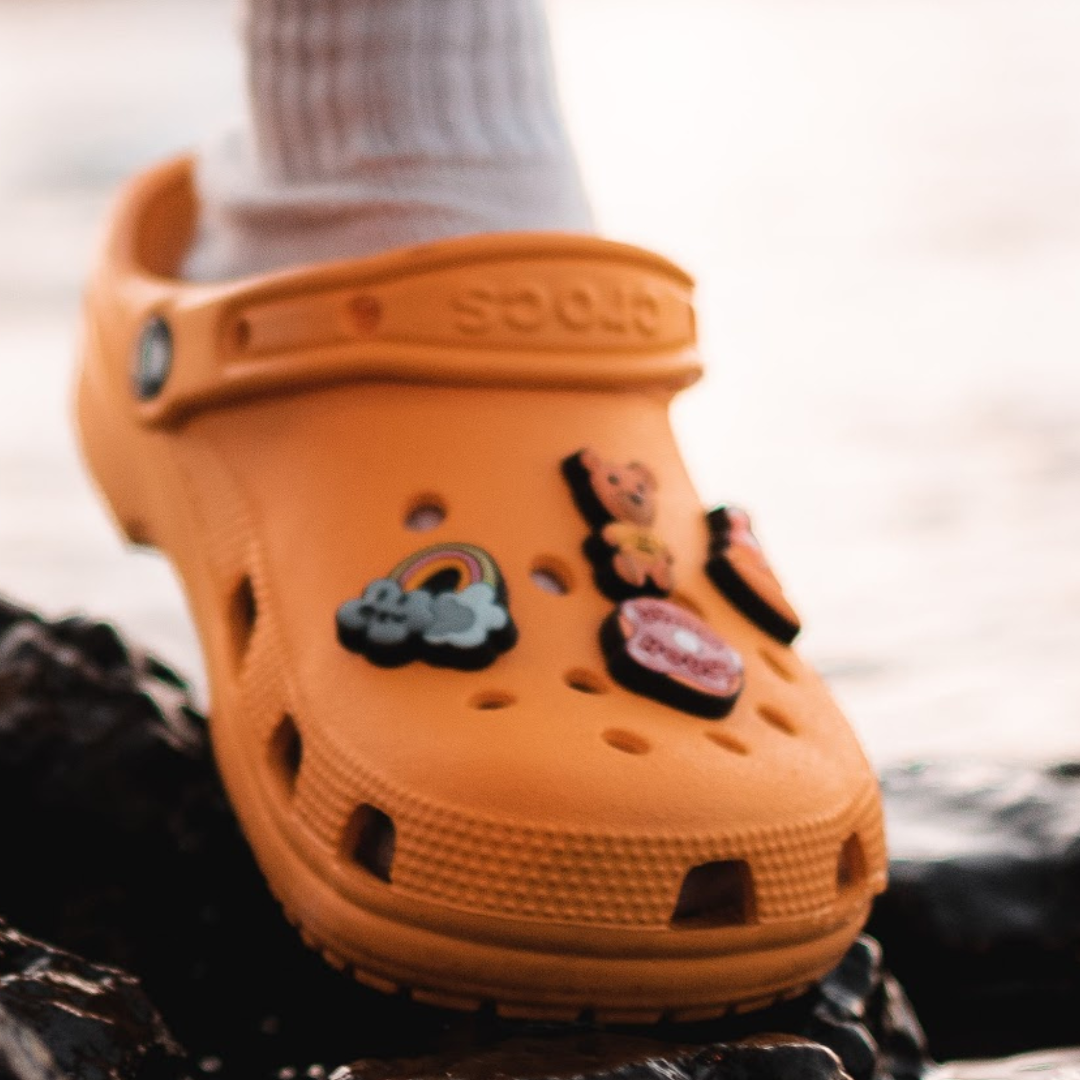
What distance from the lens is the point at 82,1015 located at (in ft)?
2.01

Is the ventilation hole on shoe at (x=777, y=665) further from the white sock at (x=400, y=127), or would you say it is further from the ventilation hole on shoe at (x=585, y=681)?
the white sock at (x=400, y=127)

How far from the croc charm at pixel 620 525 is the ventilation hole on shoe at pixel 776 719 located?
0.23 feet

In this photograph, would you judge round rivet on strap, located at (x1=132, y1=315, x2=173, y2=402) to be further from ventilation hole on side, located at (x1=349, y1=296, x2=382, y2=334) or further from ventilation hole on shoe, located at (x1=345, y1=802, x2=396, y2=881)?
ventilation hole on shoe, located at (x1=345, y1=802, x2=396, y2=881)

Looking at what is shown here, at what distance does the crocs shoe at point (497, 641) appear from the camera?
680 mm

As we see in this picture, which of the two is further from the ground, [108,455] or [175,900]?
[108,455]

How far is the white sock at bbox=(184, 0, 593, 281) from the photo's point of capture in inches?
37.5

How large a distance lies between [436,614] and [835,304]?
181cm

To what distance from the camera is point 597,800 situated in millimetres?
681

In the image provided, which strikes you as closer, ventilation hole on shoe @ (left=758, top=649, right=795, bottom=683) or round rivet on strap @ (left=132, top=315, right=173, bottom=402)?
ventilation hole on shoe @ (left=758, top=649, right=795, bottom=683)

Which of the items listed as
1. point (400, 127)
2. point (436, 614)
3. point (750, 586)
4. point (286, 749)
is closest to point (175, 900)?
point (286, 749)

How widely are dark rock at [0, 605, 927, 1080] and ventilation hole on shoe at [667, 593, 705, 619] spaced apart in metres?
0.16

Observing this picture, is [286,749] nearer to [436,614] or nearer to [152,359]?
[436,614]

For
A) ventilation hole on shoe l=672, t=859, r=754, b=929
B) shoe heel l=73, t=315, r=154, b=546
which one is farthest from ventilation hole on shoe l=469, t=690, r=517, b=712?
shoe heel l=73, t=315, r=154, b=546

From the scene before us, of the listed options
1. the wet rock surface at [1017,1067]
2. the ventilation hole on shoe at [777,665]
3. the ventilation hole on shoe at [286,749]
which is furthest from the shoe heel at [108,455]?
the wet rock surface at [1017,1067]
